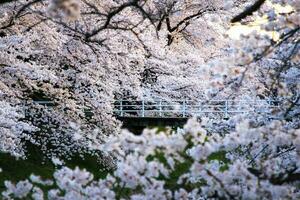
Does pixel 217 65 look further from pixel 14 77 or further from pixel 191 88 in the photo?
pixel 191 88

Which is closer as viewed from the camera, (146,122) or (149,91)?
(149,91)

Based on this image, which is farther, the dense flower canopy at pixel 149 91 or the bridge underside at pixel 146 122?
the bridge underside at pixel 146 122

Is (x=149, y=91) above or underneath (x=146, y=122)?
above

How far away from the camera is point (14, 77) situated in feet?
39.0

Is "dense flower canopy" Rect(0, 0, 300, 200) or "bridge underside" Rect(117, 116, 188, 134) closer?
"dense flower canopy" Rect(0, 0, 300, 200)

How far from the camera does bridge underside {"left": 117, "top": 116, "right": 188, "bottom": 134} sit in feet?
67.5

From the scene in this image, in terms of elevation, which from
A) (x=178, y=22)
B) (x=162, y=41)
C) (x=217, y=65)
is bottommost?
(x=217, y=65)

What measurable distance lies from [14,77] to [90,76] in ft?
5.95

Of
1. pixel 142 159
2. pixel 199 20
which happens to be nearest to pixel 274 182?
pixel 142 159

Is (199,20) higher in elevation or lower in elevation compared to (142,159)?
higher

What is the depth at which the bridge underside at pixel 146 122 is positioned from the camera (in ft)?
67.5

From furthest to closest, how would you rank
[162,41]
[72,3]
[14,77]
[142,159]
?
1. [162,41]
2. [14,77]
3. [142,159]
4. [72,3]

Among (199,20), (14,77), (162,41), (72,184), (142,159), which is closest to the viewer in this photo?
(142,159)

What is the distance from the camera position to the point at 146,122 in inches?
821
